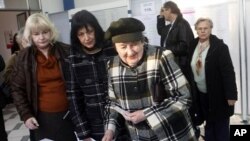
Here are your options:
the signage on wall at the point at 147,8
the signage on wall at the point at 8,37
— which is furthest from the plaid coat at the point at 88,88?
the signage on wall at the point at 8,37

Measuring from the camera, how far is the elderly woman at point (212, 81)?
2537mm

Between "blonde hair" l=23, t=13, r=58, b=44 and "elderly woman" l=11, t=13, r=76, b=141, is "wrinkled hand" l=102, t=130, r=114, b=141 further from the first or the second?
"blonde hair" l=23, t=13, r=58, b=44

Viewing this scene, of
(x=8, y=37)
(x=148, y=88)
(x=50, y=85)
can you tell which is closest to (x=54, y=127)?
(x=50, y=85)

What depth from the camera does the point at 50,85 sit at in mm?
1855

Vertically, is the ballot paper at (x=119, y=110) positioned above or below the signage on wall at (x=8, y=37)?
below

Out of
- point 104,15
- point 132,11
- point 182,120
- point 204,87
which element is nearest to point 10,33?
point 104,15

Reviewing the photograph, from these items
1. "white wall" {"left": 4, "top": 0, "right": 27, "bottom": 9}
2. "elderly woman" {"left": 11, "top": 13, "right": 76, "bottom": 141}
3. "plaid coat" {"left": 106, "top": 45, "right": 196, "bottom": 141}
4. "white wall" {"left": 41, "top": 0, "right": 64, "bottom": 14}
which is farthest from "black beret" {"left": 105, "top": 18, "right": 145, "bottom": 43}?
"white wall" {"left": 41, "top": 0, "right": 64, "bottom": 14}

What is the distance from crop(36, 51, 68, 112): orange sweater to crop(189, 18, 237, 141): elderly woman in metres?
1.32

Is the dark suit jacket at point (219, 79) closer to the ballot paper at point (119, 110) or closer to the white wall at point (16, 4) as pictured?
the ballot paper at point (119, 110)

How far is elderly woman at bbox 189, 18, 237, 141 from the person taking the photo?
2.54 meters

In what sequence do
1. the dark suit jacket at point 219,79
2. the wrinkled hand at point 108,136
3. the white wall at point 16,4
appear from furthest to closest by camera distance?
the white wall at point 16,4 < the dark suit jacket at point 219,79 < the wrinkled hand at point 108,136

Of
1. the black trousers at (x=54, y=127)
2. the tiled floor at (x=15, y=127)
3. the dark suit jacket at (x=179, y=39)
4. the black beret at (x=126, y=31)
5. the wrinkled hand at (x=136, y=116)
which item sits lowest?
the tiled floor at (x=15, y=127)

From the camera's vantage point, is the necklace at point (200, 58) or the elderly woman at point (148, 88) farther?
the necklace at point (200, 58)

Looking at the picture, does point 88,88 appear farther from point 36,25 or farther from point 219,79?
point 219,79
